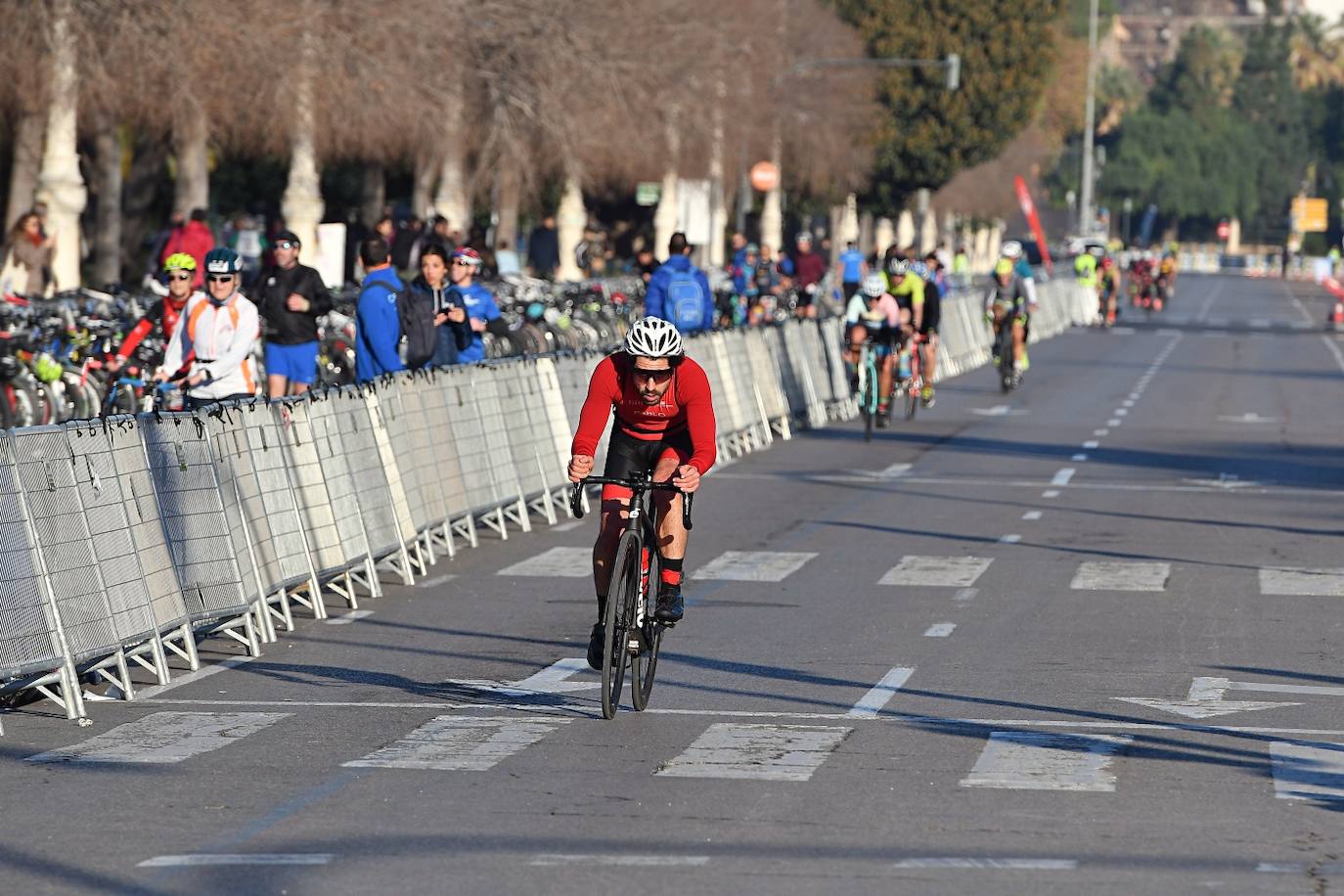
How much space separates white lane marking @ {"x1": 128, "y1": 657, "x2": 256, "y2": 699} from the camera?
11.5 m

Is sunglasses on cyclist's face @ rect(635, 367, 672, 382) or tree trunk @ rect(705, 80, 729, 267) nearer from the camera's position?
sunglasses on cyclist's face @ rect(635, 367, 672, 382)

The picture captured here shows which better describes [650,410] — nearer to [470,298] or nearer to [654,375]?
[654,375]

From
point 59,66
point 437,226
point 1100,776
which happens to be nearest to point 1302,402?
point 437,226

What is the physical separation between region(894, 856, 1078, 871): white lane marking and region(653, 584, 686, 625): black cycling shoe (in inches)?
123

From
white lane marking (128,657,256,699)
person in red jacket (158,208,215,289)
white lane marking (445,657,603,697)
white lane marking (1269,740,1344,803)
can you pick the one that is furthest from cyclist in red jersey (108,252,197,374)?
person in red jacket (158,208,215,289)

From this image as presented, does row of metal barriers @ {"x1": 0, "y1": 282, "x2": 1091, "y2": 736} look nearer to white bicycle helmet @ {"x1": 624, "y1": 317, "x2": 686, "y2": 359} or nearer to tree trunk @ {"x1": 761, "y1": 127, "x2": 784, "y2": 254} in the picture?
white bicycle helmet @ {"x1": 624, "y1": 317, "x2": 686, "y2": 359}

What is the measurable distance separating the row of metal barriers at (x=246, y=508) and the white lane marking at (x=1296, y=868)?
16.3 feet

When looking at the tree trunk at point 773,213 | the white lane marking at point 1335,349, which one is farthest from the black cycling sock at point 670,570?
the tree trunk at point 773,213

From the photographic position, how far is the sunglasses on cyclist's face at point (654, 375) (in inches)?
425

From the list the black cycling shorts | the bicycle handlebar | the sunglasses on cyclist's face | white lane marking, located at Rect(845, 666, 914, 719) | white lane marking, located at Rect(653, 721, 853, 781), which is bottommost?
white lane marking, located at Rect(845, 666, 914, 719)

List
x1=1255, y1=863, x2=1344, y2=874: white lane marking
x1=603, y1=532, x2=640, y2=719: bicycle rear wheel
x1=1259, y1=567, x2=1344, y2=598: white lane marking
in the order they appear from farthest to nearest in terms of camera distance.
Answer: x1=1259, y1=567, x2=1344, y2=598: white lane marking → x1=603, y1=532, x2=640, y2=719: bicycle rear wheel → x1=1255, y1=863, x2=1344, y2=874: white lane marking

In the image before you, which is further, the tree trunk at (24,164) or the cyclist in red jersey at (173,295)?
the tree trunk at (24,164)

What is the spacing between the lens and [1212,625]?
13.8 metres

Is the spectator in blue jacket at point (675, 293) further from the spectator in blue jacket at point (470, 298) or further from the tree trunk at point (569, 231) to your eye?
the tree trunk at point (569, 231)
